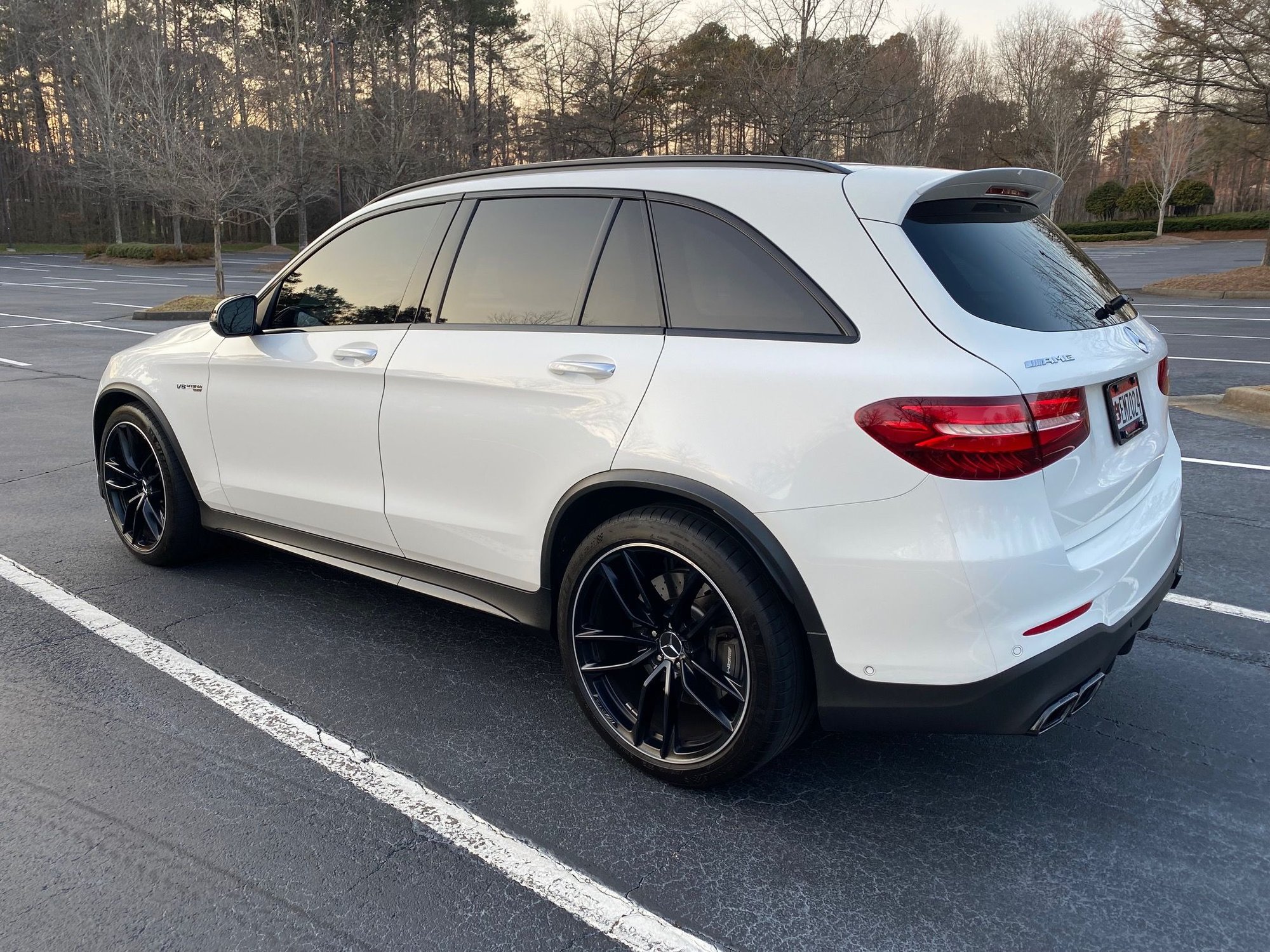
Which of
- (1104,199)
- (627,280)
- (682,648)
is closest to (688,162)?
(627,280)

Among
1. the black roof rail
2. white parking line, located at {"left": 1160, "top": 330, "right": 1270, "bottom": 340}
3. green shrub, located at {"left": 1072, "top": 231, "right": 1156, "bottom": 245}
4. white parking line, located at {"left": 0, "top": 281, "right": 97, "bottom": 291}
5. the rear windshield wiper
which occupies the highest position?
green shrub, located at {"left": 1072, "top": 231, "right": 1156, "bottom": 245}

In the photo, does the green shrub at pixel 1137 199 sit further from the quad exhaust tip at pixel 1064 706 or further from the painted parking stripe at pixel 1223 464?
the quad exhaust tip at pixel 1064 706

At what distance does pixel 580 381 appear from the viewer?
294 centimetres

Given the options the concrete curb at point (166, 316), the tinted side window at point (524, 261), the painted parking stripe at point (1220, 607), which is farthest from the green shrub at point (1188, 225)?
the tinted side window at point (524, 261)

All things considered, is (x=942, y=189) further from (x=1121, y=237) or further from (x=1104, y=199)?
(x=1104, y=199)

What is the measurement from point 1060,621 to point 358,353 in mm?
2565

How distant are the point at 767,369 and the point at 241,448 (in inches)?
104

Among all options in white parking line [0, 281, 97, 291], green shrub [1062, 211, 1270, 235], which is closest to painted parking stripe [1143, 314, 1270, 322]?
white parking line [0, 281, 97, 291]

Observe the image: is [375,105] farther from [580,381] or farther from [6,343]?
[580,381]

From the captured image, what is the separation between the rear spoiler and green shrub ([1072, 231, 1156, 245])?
5045 cm

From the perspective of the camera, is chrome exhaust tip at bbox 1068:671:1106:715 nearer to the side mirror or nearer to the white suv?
the white suv

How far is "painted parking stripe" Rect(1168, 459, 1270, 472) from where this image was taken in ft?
21.4

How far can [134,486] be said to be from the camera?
4867mm

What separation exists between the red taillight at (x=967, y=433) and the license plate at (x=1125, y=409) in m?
0.45
